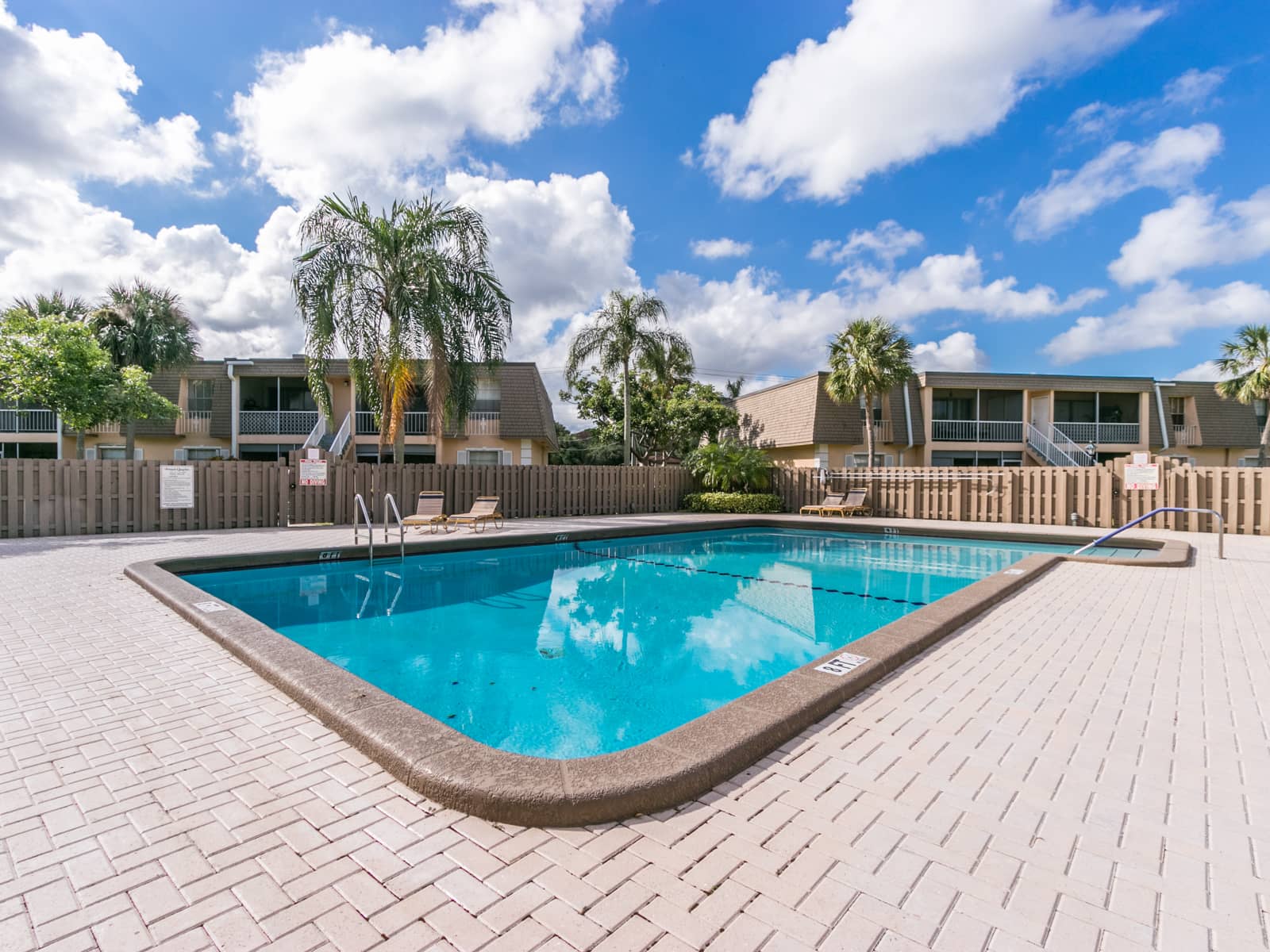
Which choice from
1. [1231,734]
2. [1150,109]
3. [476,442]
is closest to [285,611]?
[1231,734]

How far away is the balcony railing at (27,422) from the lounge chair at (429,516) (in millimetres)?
19582

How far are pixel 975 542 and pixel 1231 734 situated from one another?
11264 millimetres

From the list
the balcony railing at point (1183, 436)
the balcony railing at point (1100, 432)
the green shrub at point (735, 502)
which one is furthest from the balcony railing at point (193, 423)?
the balcony railing at point (1183, 436)

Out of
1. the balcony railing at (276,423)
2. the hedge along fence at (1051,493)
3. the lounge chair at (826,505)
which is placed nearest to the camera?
the hedge along fence at (1051,493)

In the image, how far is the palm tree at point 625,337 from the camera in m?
21.2

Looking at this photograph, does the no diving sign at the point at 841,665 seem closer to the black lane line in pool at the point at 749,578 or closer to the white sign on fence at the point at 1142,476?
the black lane line in pool at the point at 749,578

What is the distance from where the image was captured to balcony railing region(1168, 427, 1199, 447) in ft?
84.8

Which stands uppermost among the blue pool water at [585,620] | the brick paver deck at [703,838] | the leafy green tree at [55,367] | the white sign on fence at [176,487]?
the leafy green tree at [55,367]

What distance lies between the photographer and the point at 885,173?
16.2 metres

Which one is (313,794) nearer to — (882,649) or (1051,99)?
(882,649)

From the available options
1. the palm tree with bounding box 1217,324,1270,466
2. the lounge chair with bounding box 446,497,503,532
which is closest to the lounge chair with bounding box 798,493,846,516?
the lounge chair with bounding box 446,497,503,532

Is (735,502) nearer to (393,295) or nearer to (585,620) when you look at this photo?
(393,295)

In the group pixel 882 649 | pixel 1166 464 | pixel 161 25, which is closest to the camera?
pixel 882 649

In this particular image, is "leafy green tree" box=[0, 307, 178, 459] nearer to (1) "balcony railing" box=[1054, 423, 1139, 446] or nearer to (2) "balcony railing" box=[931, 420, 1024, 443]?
(2) "balcony railing" box=[931, 420, 1024, 443]
